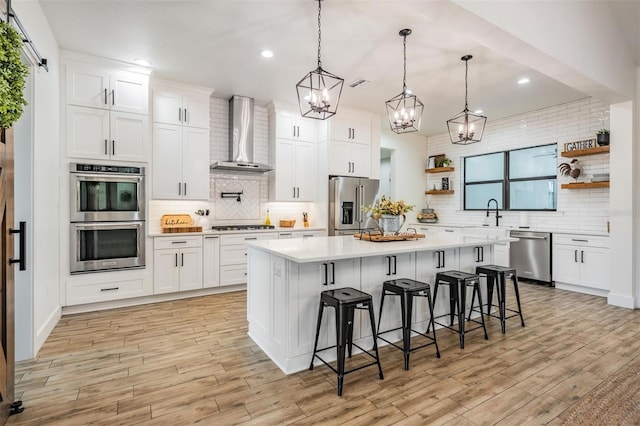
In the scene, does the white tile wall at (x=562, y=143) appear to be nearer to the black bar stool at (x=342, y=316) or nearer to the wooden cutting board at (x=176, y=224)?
the black bar stool at (x=342, y=316)

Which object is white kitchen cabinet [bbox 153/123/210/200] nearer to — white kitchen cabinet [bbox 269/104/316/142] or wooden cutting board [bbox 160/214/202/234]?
wooden cutting board [bbox 160/214/202/234]

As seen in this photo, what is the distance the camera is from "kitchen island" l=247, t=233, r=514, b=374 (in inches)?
100

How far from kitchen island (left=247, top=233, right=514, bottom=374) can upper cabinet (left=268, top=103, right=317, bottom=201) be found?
8.67 ft

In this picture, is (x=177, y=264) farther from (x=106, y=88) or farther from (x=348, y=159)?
(x=348, y=159)

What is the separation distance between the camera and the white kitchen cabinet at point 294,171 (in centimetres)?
564

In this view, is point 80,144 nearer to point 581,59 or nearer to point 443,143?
point 581,59

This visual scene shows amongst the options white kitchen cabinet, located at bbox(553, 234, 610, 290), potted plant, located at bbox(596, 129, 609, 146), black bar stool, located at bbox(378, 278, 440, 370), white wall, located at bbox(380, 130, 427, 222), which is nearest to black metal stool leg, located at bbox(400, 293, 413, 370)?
black bar stool, located at bbox(378, 278, 440, 370)

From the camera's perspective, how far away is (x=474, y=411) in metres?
2.05

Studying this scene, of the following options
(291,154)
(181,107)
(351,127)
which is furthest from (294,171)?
(181,107)

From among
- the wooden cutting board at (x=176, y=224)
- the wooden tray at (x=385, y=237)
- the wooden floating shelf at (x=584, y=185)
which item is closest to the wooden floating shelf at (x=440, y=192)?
the wooden floating shelf at (x=584, y=185)

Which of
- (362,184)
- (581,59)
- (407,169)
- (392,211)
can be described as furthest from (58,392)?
(407,169)

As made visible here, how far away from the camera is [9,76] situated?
1.37 meters

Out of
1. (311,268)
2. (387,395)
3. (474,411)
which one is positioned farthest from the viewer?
(311,268)

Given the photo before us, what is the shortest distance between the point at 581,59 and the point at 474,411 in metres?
3.58
